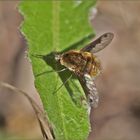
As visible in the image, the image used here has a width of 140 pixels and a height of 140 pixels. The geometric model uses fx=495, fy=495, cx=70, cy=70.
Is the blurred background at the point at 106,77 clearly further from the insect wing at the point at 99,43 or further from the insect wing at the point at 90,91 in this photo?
the insect wing at the point at 90,91

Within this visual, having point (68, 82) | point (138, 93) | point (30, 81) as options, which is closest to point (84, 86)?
point (68, 82)

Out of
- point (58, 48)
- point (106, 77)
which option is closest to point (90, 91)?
point (58, 48)

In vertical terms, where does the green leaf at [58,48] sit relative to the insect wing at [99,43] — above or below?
above

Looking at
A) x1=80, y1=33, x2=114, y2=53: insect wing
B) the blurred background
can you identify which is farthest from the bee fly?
the blurred background

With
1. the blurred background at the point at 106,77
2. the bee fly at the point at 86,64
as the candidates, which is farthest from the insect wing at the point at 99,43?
the blurred background at the point at 106,77

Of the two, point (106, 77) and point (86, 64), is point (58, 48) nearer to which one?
point (86, 64)

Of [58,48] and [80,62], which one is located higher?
[58,48]
